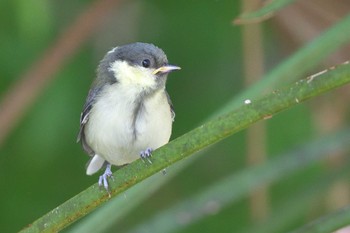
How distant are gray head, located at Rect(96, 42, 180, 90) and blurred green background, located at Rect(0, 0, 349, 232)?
391 mm

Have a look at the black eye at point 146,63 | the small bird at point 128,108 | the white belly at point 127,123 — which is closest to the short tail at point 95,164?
the small bird at point 128,108

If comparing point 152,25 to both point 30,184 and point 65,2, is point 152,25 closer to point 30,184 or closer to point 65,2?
point 65,2

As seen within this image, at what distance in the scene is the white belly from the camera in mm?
2205

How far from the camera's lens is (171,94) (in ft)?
9.97

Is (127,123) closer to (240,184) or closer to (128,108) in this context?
(128,108)

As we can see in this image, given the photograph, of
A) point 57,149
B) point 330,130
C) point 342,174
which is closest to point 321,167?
point 330,130

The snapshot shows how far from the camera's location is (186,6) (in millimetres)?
3043

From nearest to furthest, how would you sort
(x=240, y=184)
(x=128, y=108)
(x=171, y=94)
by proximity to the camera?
(x=240, y=184) → (x=128, y=108) → (x=171, y=94)

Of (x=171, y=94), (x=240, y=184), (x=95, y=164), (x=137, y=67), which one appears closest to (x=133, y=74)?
(x=137, y=67)

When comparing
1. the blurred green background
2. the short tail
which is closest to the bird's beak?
the short tail

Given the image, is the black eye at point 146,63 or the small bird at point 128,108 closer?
the small bird at point 128,108

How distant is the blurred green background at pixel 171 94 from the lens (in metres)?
2.86

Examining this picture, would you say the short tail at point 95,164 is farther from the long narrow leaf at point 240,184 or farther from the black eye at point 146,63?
the long narrow leaf at point 240,184

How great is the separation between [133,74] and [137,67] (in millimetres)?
34
